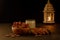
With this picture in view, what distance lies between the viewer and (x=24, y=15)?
2480 millimetres

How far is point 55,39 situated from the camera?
1.41m

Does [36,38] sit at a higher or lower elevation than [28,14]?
lower

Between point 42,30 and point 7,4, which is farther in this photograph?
point 7,4

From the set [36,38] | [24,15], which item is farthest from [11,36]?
[24,15]

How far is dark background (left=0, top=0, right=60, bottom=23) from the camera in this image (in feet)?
8.09

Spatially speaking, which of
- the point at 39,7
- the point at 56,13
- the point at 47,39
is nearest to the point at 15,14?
the point at 39,7

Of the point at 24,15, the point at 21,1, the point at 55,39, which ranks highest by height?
the point at 21,1

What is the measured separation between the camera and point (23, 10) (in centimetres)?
248

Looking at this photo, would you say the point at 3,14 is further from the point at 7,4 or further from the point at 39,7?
the point at 39,7

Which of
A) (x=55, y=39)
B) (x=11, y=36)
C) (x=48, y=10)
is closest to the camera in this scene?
(x=55, y=39)

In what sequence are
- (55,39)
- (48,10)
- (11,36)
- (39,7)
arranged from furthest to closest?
(39,7)
(48,10)
(11,36)
(55,39)

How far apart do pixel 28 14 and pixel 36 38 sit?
1.05 meters

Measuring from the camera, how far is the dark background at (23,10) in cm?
247

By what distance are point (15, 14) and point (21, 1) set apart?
16cm
